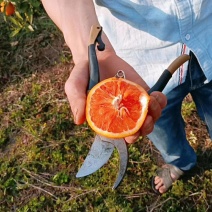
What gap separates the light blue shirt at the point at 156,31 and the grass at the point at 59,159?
848 millimetres

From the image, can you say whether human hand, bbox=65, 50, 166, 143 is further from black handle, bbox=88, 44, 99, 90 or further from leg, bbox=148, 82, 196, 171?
leg, bbox=148, 82, 196, 171

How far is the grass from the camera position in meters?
1.96

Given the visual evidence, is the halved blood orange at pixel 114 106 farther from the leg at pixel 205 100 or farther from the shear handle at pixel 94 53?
the leg at pixel 205 100

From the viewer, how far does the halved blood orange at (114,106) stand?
0.99 metres

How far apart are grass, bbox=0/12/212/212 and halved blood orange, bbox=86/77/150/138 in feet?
3.28

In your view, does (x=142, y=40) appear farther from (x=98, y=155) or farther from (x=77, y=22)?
(x=98, y=155)

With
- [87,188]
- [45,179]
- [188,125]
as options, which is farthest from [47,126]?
[188,125]

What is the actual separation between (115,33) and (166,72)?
219 mm

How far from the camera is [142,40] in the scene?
1182 millimetres

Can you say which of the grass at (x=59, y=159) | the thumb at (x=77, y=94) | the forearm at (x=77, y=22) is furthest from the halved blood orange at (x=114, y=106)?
the grass at (x=59, y=159)

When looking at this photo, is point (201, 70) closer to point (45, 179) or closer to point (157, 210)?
point (157, 210)

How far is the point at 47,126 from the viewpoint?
→ 7.50 feet

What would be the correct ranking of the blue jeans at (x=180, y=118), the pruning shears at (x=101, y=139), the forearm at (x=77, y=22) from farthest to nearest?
the blue jeans at (x=180, y=118) → the forearm at (x=77, y=22) → the pruning shears at (x=101, y=139)

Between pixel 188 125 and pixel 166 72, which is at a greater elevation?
pixel 166 72
